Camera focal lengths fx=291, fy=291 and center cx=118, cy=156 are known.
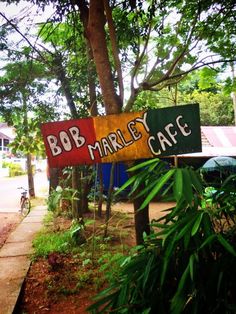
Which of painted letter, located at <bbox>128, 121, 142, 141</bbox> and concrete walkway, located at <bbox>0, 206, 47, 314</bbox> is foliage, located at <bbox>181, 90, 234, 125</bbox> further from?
painted letter, located at <bbox>128, 121, 142, 141</bbox>

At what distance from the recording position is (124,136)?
2990 millimetres

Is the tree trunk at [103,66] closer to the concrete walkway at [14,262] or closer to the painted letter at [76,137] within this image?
the painted letter at [76,137]

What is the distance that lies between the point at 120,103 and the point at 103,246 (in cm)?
327

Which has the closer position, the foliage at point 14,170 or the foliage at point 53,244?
the foliage at point 53,244

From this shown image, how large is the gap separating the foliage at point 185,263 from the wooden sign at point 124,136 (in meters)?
0.94

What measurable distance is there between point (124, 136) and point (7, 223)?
783 centimetres

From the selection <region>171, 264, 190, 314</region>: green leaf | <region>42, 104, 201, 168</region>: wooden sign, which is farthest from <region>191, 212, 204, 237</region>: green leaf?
<region>42, 104, 201, 168</region>: wooden sign

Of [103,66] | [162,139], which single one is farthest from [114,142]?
[103,66]

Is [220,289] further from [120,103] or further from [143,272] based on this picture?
[120,103]

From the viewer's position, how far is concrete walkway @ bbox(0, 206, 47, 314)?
146 inches

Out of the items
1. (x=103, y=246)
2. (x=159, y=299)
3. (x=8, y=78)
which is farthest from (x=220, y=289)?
(x=8, y=78)

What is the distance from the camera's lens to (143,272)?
1.84m

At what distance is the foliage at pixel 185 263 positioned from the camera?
1.63 m

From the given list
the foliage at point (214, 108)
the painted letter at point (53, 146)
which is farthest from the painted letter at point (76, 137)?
the foliage at point (214, 108)
